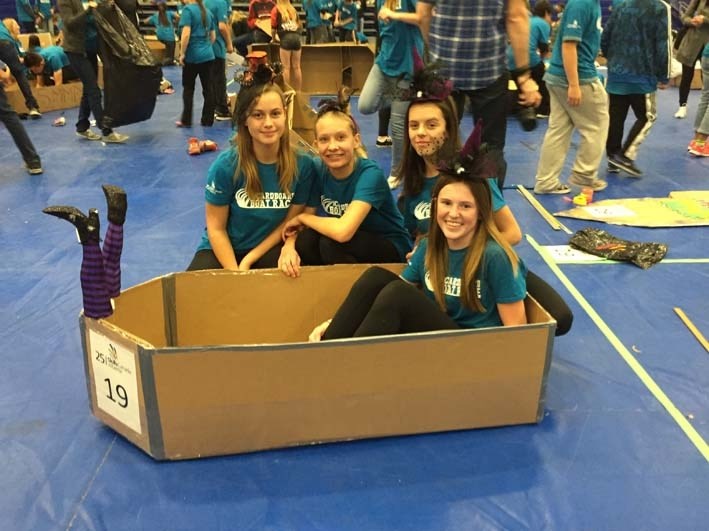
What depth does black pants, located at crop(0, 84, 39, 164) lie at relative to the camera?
486 cm

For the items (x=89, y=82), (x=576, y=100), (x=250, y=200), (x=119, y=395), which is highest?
(x=576, y=100)

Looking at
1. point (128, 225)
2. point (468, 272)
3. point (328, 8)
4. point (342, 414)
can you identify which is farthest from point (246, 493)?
point (328, 8)

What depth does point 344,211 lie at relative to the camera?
273 cm

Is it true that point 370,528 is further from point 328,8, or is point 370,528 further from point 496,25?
point 328,8

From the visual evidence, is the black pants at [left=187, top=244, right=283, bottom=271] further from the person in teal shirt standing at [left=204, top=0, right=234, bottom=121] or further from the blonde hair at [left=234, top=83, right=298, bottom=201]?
the person in teal shirt standing at [left=204, top=0, right=234, bottom=121]

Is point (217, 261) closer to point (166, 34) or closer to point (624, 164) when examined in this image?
point (624, 164)

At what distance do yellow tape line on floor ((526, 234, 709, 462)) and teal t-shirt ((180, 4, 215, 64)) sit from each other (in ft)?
14.6

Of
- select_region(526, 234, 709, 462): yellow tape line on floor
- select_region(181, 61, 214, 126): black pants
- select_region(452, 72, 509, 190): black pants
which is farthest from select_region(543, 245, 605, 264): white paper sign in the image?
select_region(181, 61, 214, 126): black pants

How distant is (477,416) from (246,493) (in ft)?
2.53

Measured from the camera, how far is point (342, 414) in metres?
2.05

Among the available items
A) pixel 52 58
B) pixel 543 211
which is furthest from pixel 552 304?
pixel 52 58

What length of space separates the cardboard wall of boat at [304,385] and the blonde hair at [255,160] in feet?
1.98

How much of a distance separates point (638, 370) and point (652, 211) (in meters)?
2.03

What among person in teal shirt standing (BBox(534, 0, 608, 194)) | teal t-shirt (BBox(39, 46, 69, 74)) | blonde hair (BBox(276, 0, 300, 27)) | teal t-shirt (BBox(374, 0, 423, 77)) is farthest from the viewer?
teal t-shirt (BBox(39, 46, 69, 74))
